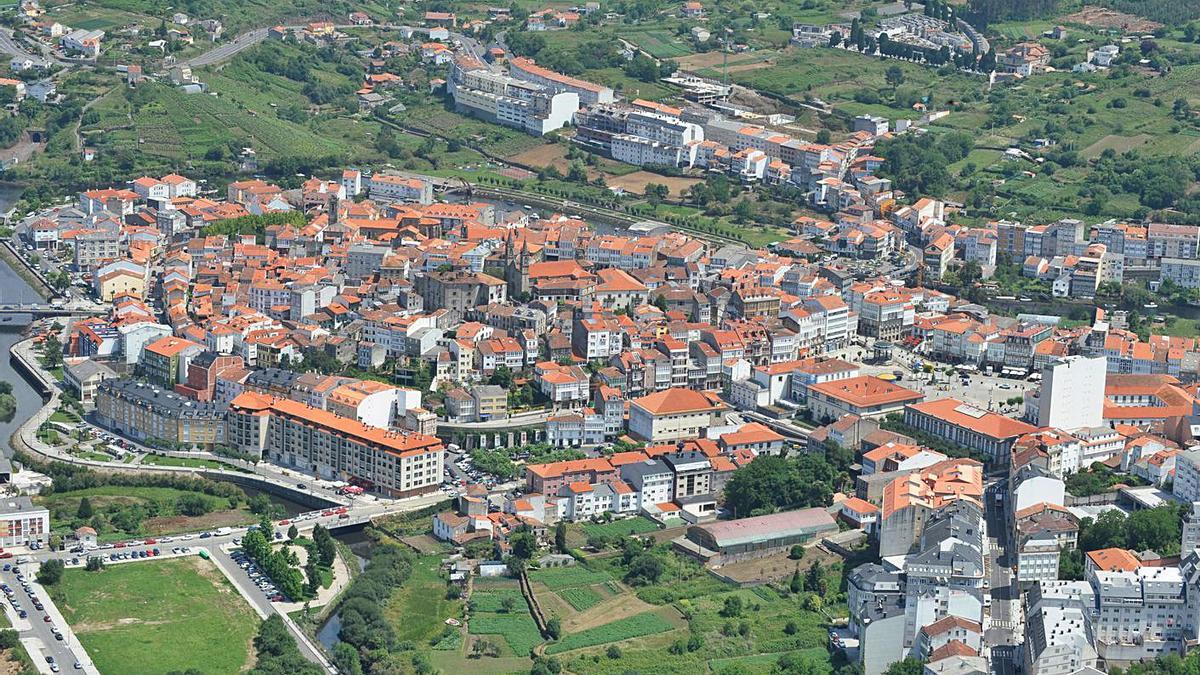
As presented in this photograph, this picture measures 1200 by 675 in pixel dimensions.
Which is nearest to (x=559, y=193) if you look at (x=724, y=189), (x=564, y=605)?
(x=724, y=189)

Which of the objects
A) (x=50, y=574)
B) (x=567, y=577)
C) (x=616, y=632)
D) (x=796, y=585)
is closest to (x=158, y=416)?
(x=50, y=574)

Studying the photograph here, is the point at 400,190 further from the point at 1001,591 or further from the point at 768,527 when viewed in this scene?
the point at 1001,591

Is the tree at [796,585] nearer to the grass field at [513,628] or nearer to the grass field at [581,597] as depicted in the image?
the grass field at [581,597]

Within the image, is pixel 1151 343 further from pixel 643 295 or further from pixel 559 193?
pixel 559 193

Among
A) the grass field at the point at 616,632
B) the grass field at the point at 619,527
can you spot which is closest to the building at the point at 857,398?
the grass field at the point at 619,527

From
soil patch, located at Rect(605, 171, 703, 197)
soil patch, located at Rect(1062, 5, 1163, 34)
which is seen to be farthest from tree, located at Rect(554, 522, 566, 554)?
soil patch, located at Rect(1062, 5, 1163, 34)

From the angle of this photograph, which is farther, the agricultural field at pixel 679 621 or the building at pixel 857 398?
the building at pixel 857 398
